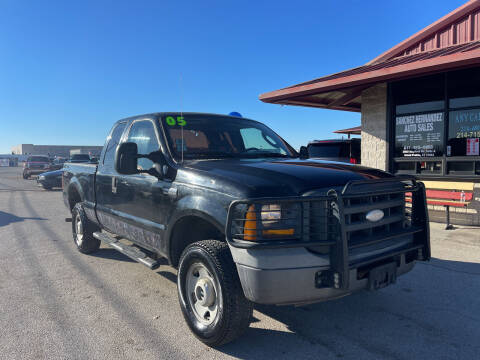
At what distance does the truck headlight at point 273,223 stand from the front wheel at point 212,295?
38 centimetres

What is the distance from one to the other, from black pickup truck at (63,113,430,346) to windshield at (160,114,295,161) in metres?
0.01

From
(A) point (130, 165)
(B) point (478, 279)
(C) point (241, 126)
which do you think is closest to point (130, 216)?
(A) point (130, 165)

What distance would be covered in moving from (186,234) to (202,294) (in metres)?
0.65

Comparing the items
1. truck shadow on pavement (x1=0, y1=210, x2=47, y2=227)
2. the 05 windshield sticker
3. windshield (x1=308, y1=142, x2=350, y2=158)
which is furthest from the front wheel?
windshield (x1=308, y1=142, x2=350, y2=158)

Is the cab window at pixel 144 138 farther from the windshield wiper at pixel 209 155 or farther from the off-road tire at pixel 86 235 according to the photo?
the off-road tire at pixel 86 235

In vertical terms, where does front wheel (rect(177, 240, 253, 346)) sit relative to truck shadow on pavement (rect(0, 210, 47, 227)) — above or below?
above

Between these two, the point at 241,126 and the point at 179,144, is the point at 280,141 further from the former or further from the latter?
the point at 179,144

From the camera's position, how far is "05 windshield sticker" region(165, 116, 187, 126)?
400 centimetres

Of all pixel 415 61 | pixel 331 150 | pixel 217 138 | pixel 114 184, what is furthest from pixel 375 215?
pixel 331 150

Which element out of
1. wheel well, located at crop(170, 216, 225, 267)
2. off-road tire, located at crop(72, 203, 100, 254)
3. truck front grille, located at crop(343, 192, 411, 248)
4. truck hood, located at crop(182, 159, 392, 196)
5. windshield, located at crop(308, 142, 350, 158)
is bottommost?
off-road tire, located at crop(72, 203, 100, 254)

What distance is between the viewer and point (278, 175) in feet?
9.29

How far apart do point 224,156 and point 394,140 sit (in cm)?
658

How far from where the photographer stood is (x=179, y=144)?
3.78 metres

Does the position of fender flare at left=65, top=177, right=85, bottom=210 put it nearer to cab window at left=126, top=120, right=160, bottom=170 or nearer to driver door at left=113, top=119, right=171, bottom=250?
driver door at left=113, top=119, right=171, bottom=250
